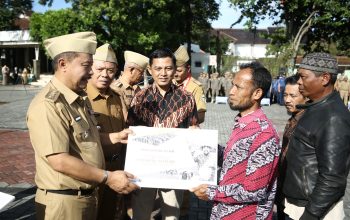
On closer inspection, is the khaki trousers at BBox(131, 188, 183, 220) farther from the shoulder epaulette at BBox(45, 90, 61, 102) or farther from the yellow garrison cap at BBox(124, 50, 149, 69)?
the yellow garrison cap at BBox(124, 50, 149, 69)

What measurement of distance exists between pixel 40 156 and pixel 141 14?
23.9m

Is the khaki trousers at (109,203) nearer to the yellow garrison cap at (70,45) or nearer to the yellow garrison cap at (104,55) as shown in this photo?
the yellow garrison cap at (104,55)

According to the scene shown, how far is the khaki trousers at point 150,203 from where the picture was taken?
3441mm

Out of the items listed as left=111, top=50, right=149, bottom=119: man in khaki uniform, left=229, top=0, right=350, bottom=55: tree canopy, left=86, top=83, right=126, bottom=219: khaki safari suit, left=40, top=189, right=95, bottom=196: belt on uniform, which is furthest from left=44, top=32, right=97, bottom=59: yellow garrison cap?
left=229, top=0, right=350, bottom=55: tree canopy

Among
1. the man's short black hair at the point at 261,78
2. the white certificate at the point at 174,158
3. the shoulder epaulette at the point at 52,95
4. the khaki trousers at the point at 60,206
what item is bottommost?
the khaki trousers at the point at 60,206

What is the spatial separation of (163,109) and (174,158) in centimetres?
80

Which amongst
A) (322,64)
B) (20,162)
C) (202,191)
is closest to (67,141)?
(202,191)

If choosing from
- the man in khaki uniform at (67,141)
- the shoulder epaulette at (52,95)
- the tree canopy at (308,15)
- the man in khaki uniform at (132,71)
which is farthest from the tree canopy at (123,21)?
the shoulder epaulette at (52,95)

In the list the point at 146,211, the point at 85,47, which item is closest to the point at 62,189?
the point at 85,47

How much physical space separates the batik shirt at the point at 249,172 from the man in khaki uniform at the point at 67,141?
73 centimetres

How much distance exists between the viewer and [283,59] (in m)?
20.8

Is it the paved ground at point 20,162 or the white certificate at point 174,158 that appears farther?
the paved ground at point 20,162

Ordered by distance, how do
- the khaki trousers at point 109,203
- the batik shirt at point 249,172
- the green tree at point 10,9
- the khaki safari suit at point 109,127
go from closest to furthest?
the batik shirt at point 249,172 → the khaki safari suit at point 109,127 → the khaki trousers at point 109,203 → the green tree at point 10,9

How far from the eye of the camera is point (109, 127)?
11.6 feet
